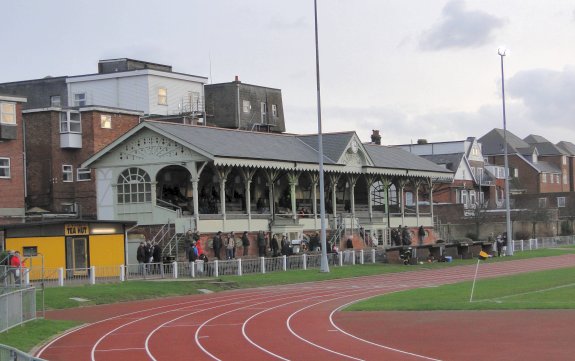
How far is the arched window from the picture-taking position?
5481cm

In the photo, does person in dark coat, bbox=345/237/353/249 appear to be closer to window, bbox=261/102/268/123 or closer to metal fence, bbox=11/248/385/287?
metal fence, bbox=11/248/385/287

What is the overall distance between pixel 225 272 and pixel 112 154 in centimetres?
1323

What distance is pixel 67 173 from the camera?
66562mm

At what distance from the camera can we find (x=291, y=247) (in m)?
53.8

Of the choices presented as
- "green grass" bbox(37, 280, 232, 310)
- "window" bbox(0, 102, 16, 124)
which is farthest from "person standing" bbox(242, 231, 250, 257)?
"window" bbox(0, 102, 16, 124)

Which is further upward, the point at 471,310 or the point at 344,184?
the point at 344,184

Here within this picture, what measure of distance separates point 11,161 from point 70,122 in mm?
7394

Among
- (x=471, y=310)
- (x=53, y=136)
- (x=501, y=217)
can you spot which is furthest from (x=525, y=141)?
(x=471, y=310)

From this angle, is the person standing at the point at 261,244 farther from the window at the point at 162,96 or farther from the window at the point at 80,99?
the window at the point at 80,99

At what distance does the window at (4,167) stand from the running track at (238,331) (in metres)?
24.7

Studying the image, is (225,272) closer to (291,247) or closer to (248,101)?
(291,247)

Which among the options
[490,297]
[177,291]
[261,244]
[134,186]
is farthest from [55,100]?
[490,297]

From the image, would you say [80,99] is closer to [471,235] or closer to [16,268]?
[471,235]

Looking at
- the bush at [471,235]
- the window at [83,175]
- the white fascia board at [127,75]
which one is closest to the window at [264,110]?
the white fascia board at [127,75]
